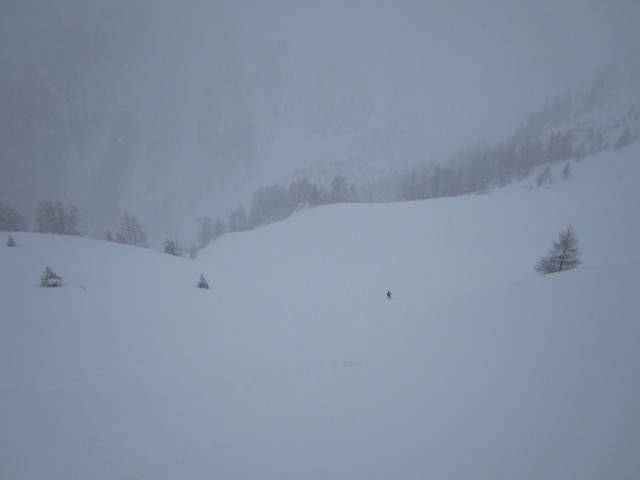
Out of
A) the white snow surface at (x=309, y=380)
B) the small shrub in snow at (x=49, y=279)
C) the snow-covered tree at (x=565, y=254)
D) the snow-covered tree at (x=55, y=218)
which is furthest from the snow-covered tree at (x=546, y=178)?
the snow-covered tree at (x=55, y=218)

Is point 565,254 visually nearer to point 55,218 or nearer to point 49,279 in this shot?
point 49,279

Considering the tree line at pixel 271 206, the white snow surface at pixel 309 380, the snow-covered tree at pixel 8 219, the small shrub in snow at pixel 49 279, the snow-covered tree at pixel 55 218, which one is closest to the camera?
the white snow surface at pixel 309 380

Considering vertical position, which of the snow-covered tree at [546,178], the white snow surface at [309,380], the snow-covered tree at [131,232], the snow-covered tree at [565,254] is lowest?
the white snow surface at [309,380]

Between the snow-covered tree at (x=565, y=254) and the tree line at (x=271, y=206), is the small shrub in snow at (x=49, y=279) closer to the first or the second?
the snow-covered tree at (x=565, y=254)

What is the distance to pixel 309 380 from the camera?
10.7 meters

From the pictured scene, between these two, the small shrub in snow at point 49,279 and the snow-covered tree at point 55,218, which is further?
the snow-covered tree at point 55,218

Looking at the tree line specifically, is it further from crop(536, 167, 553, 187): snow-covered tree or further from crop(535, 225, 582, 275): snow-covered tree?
crop(535, 225, 582, 275): snow-covered tree

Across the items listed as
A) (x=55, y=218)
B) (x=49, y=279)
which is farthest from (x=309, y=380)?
(x=55, y=218)

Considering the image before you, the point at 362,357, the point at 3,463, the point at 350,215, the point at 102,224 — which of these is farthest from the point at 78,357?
the point at 102,224

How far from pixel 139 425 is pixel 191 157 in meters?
175

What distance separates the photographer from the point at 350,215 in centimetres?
4781

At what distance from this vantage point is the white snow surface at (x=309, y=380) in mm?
6246

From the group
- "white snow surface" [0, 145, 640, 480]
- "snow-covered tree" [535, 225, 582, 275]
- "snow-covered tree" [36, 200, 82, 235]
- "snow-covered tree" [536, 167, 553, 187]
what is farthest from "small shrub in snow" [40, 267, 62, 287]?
"snow-covered tree" [536, 167, 553, 187]

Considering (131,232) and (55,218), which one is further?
(131,232)
